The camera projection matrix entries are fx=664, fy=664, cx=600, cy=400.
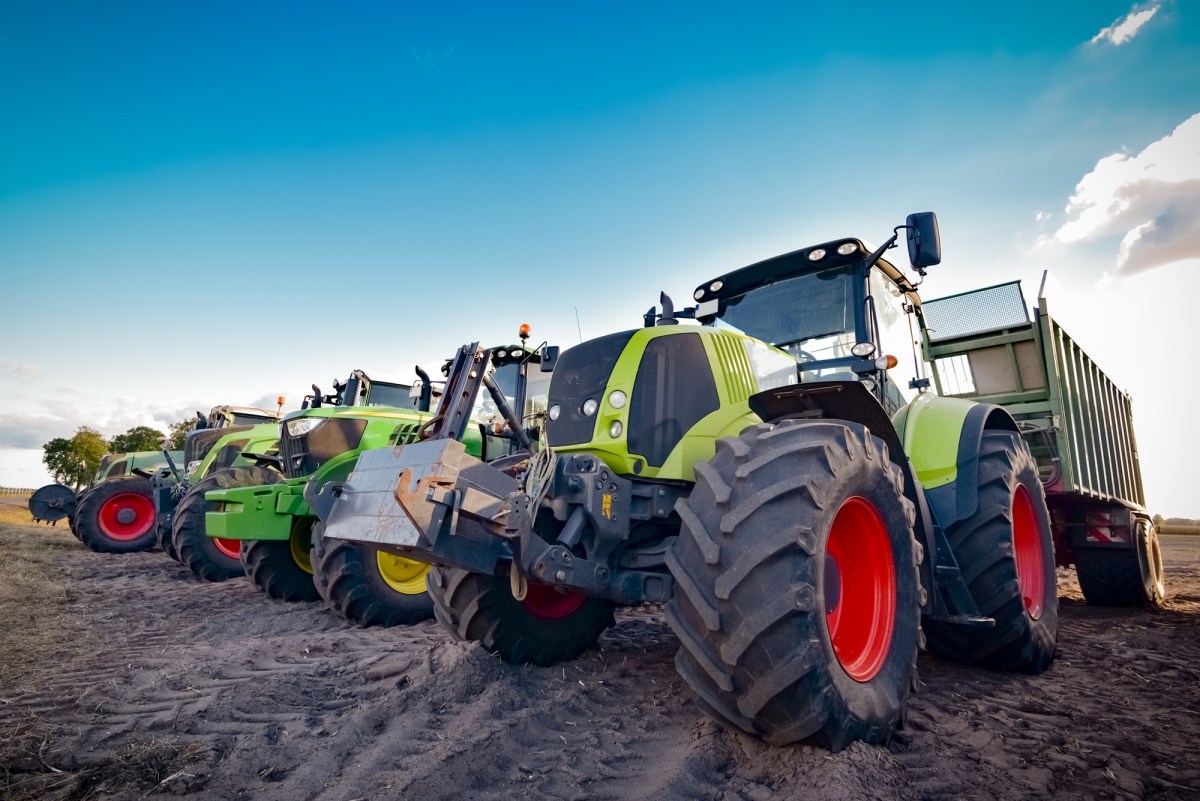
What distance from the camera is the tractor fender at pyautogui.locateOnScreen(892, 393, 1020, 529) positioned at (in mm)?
3846

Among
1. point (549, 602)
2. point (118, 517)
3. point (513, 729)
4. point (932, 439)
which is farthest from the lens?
point (118, 517)

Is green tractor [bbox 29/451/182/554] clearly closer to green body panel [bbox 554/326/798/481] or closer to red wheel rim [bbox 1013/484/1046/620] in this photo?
green body panel [bbox 554/326/798/481]

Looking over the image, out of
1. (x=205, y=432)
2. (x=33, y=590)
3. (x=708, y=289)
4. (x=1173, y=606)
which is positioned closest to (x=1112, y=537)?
(x=1173, y=606)

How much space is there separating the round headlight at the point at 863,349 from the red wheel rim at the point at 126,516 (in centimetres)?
1343

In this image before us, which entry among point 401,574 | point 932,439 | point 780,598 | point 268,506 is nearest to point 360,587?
point 401,574

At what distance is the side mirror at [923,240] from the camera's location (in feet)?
12.8

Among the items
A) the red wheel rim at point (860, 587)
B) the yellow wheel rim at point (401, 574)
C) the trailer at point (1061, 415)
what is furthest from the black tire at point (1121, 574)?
the yellow wheel rim at point (401, 574)

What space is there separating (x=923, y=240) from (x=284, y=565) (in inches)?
252

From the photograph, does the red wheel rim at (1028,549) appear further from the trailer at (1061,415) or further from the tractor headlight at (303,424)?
the tractor headlight at (303,424)

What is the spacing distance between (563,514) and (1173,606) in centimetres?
772

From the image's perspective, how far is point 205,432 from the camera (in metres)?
12.4

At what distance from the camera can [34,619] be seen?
6.06m

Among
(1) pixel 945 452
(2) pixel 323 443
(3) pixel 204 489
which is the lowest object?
(1) pixel 945 452

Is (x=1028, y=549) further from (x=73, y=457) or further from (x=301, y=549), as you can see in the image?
(x=73, y=457)
